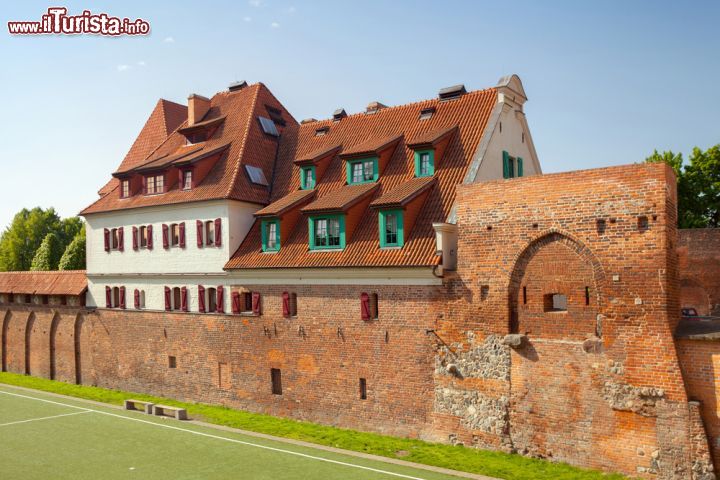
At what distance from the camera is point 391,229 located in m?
23.7

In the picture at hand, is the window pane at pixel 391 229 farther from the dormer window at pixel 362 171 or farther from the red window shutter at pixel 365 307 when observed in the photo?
the dormer window at pixel 362 171

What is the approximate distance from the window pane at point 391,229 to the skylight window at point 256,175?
28.8 feet

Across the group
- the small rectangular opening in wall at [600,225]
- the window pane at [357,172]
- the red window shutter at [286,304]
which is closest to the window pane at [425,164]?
the window pane at [357,172]

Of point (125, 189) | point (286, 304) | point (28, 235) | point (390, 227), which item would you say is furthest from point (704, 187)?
point (28, 235)

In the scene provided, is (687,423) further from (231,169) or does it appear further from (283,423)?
(231,169)

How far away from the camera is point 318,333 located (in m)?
25.1

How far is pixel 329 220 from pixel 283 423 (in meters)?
8.34

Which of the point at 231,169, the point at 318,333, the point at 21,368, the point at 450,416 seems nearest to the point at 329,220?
the point at 318,333

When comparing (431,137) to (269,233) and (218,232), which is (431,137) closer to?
(269,233)

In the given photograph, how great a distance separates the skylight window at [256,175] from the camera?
98.4 feet

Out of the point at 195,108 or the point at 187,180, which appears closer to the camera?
the point at 187,180

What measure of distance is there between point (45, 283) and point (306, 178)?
20.9 metres

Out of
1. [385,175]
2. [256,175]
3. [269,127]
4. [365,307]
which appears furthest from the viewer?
[269,127]

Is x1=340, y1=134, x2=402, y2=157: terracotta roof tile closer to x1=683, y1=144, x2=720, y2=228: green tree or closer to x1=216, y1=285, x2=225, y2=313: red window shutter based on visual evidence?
x1=216, y1=285, x2=225, y2=313: red window shutter
